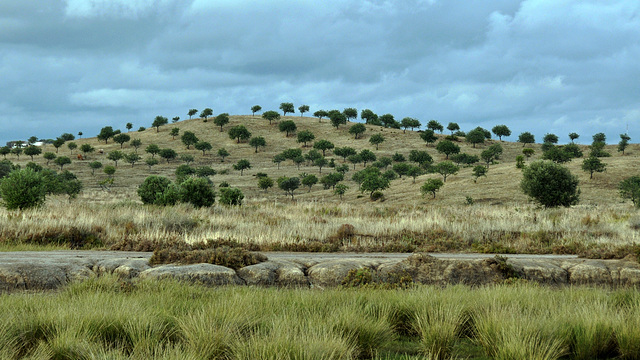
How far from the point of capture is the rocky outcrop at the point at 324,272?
34.2 ft

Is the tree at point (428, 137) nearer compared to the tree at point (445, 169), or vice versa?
the tree at point (445, 169)

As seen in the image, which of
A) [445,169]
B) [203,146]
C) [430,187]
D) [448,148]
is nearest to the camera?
[430,187]

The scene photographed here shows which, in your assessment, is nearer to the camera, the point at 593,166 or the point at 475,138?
the point at 593,166

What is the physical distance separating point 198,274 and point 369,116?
14458 centimetres

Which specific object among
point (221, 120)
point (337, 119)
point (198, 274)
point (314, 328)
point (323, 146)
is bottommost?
point (198, 274)

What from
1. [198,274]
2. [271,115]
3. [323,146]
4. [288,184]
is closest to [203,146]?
[323,146]

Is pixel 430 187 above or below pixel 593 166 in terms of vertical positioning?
below

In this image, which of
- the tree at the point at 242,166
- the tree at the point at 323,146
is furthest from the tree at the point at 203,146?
the tree at the point at 323,146

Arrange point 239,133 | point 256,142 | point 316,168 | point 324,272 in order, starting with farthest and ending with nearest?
point 239,133 < point 256,142 < point 316,168 < point 324,272

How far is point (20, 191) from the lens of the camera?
81.0 ft

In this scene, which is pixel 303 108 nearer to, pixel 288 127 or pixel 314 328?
pixel 288 127

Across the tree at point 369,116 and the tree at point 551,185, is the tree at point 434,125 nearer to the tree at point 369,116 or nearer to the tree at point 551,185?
the tree at point 369,116

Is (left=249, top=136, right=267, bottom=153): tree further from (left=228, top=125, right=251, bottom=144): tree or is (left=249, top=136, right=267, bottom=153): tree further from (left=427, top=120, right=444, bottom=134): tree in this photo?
(left=427, top=120, right=444, bottom=134): tree

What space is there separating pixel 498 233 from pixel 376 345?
49.2 ft
